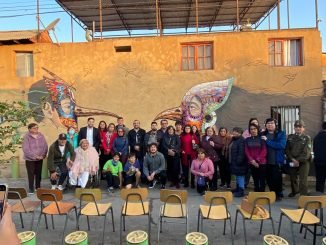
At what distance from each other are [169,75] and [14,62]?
5768mm

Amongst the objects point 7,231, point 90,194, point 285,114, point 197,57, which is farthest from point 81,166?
point 285,114

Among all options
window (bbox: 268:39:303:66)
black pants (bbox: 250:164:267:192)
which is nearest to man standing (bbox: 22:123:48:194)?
black pants (bbox: 250:164:267:192)

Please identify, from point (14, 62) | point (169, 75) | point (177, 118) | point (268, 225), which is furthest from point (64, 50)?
point (268, 225)

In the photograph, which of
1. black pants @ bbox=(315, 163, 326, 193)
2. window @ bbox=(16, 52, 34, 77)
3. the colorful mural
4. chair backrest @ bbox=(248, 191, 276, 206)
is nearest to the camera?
chair backrest @ bbox=(248, 191, 276, 206)

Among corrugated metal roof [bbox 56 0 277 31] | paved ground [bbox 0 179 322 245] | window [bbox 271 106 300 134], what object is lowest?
paved ground [bbox 0 179 322 245]

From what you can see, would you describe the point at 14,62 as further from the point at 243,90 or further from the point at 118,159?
the point at 243,90

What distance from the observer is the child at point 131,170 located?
811 cm

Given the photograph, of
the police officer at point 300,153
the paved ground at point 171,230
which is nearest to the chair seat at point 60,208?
the paved ground at point 171,230

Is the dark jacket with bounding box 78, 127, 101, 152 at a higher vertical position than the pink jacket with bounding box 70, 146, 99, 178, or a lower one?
higher

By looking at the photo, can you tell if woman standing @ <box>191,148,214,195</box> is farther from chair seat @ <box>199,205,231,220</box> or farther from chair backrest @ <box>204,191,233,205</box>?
chair backrest @ <box>204,191,233,205</box>

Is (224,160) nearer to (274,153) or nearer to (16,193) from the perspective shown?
(274,153)

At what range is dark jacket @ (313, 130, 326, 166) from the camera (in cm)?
697

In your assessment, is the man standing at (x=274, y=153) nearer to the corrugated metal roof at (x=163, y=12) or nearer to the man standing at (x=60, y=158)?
the man standing at (x=60, y=158)

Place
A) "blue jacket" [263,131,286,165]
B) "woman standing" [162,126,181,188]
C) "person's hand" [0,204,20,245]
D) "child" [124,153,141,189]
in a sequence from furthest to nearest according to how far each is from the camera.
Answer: "woman standing" [162,126,181,188], "child" [124,153,141,189], "blue jacket" [263,131,286,165], "person's hand" [0,204,20,245]
